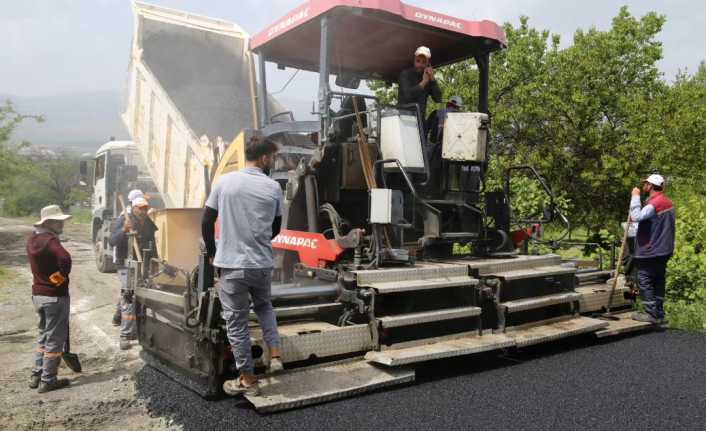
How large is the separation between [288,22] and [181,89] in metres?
4.60

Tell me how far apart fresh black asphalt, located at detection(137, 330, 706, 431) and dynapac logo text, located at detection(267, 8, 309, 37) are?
275 cm

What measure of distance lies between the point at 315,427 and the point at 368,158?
206 cm

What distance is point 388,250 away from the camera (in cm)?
438

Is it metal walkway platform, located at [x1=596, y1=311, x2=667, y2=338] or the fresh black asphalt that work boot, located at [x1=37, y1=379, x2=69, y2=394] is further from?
metal walkway platform, located at [x1=596, y1=311, x2=667, y2=338]

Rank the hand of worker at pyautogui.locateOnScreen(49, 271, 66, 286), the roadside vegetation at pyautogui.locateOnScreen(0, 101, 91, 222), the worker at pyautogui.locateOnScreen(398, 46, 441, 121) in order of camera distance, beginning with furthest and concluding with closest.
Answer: the roadside vegetation at pyautogui.locateOnScreen(0, 101, 91, 222), the worker at pyautogui.locateOnScreen(398, 46, 441, 121), the hand of worker at pyautogui.locateOnScreen(49, 271, 66, 286)

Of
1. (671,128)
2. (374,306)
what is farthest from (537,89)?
(374,306)

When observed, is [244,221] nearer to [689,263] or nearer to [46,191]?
[689,263]

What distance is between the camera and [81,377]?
14.6 ft

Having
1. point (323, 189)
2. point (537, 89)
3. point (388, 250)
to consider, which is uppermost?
point (537, 89)

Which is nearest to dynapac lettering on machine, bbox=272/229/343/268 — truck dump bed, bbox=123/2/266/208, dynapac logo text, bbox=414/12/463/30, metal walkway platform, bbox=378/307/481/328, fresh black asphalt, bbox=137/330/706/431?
metal walkway platform, bbox=378/307/481/328

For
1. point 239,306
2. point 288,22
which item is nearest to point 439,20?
point 288,22

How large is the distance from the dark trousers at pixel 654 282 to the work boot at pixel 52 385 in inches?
194

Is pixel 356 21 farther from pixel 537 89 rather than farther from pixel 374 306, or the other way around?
pixel 537 89

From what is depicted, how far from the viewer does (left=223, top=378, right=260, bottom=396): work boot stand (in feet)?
11.3
